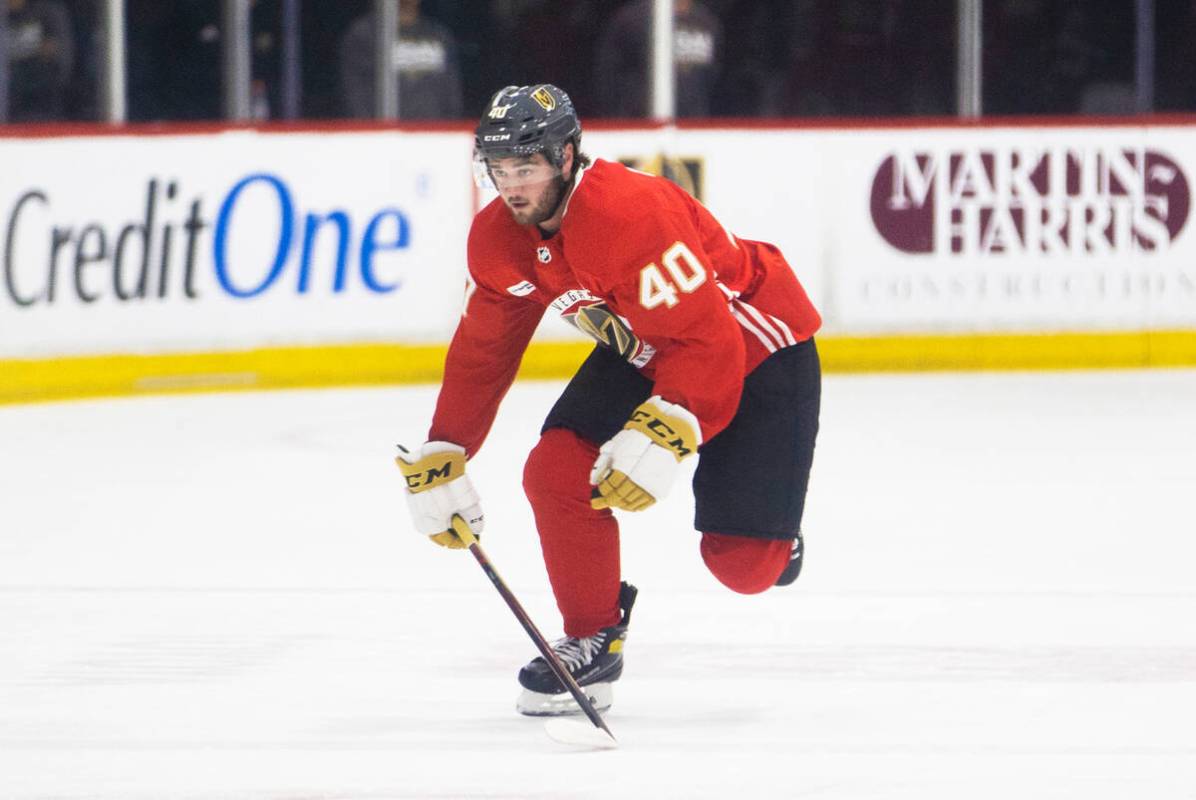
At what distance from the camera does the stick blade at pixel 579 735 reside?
3428mm

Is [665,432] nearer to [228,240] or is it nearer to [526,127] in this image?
[526,127]

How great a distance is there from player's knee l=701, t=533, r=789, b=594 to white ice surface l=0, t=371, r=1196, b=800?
19 cm

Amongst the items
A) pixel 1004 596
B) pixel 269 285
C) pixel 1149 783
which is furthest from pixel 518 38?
pixel 1149 783

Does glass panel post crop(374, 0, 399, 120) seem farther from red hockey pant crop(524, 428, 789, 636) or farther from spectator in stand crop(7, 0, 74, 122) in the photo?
red hockey pant crop(524, 428, 789, 636)

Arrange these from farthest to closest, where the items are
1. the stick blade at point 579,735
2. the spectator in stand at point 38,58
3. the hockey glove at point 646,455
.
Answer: the spectator in stand at point 38,58 → the stick blade at point 579,735 → the hockey glove at point 646,455

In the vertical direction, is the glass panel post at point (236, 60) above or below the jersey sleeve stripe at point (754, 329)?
above

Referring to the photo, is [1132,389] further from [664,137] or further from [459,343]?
[459,343]

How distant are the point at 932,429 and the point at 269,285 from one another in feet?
8.58

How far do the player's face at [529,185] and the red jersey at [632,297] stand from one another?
3cm

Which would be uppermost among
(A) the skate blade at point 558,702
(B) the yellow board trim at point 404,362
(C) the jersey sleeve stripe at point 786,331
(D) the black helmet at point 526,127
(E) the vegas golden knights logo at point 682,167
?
(D) the black helmet at point 526,127

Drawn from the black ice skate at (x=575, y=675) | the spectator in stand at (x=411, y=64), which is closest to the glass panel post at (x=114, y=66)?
the spectator in stand at (x=411, y=64)

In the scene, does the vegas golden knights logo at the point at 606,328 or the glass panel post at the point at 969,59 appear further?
the glass panel post at the point at 969,59

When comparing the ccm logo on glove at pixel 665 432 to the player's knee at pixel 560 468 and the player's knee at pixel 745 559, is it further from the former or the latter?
the player's knee at pixel 745 559

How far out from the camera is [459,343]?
367 centimetres
